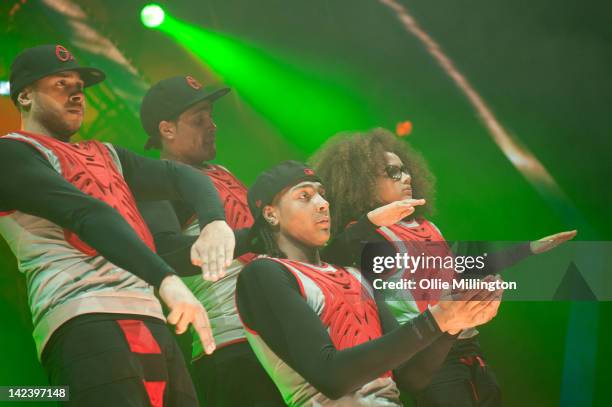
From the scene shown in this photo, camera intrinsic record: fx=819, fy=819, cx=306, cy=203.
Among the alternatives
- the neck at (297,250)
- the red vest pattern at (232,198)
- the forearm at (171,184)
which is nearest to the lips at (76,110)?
the forearm at (171,184)

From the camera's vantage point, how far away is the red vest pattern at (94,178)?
11.6 ft

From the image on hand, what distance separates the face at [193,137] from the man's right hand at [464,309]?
1505mm

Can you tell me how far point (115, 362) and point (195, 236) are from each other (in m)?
0.73

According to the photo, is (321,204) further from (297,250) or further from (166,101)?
(166,101)

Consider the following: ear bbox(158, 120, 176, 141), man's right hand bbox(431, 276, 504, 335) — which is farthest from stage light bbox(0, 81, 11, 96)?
man's right hand bbox(431, 276, 504, 335)

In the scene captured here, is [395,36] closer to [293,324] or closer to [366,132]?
[366,132]

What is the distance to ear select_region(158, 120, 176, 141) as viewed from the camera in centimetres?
402

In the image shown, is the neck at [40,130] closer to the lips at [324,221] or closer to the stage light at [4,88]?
the stage light at [4,88]

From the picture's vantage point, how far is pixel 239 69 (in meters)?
4.27

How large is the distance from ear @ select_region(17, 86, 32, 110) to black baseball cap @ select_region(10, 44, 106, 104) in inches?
0.7

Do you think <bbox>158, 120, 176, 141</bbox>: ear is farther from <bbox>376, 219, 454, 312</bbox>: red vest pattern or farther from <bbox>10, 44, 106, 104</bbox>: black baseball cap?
<bbox>376, 219, 454, 312</bbox>: red vest pattern

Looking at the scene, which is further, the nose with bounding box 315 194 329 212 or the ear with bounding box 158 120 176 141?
the ear with bounding box 158 120 176 141

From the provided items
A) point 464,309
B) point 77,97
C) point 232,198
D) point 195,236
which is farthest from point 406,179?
point 77,97

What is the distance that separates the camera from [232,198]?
393cm
